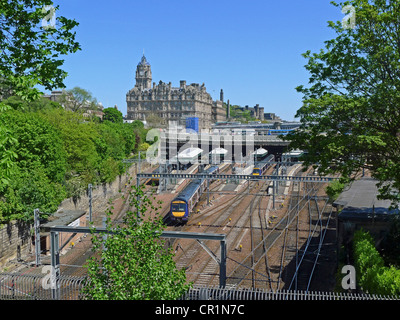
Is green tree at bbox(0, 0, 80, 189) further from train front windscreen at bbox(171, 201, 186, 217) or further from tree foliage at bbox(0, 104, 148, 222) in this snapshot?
train front windscreen at bbox(171, 201, 186, 217)

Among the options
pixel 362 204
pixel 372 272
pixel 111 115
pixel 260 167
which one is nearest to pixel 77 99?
pixel 111 115

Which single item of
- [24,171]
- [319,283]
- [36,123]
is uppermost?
[36,123]

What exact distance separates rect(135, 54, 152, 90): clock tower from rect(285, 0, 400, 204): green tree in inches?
5223

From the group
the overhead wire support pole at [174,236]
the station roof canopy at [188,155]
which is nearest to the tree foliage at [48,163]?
the overhead wire support pole at [174,236]

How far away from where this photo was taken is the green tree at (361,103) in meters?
14.9

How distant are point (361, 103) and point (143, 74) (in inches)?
5399

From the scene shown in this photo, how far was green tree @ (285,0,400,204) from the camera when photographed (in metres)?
14.9

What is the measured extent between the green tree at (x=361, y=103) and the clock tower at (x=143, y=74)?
132658 millimetres

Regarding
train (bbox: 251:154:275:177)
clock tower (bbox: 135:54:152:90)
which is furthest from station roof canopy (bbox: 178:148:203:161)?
clock tower (bbox: 135:54:152:90)

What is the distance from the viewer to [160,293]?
9156 millimetres
